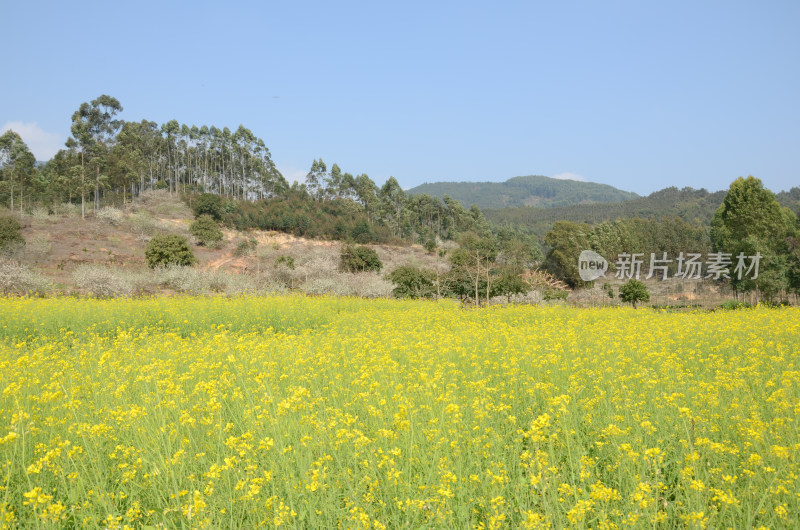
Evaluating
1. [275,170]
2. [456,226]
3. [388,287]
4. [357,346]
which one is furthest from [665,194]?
[357,346]

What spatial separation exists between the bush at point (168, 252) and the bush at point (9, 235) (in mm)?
7616

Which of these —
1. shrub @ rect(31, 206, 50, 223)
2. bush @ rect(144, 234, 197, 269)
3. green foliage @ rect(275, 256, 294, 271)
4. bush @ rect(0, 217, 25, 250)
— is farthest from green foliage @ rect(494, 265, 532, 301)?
shrub @ rect(31, 206, 50, 223)

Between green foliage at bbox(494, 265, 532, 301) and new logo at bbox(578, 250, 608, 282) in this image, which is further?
new logo at bbox(578, 250, 608, 282)

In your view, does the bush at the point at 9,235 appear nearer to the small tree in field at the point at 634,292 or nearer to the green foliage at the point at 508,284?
the green foliage at the point at 508,284

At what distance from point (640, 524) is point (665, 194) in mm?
119344

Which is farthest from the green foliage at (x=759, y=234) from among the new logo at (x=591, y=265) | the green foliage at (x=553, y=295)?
the new logo at (x=591, y=265)

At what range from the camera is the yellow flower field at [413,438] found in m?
2.85

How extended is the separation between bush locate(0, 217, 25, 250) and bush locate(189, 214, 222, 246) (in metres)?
13.1

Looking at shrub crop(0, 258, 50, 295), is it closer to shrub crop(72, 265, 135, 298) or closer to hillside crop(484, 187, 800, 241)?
shrub crop(72, 265, 135, 298)

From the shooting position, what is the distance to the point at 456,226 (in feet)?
222

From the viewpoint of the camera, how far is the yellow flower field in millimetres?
2846

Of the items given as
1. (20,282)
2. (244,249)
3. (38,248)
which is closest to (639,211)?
(244,249)

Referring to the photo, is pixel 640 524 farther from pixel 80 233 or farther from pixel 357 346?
pixel 80 233

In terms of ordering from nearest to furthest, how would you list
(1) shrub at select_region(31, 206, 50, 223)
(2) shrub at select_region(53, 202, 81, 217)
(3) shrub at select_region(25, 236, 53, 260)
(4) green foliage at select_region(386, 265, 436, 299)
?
(4) green foliage at select_region(386, 265, 436, 299)
(3) shrub at select_region(25, 236, 53, 260)
(1) shrub at select_region(31, 206, 50, 223)
(2) shrub at select_region(53, 202, 81, 217)
